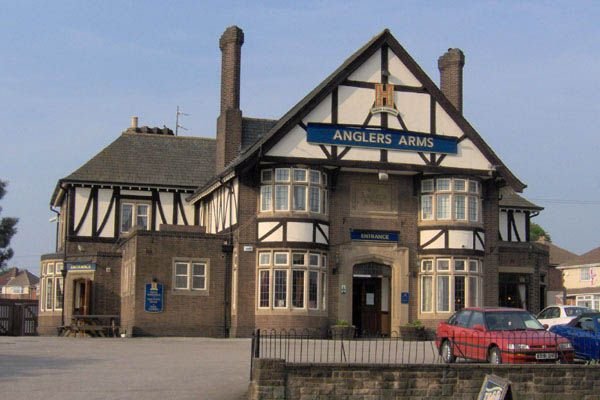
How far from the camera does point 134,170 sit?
45.9m

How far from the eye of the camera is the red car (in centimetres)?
2044

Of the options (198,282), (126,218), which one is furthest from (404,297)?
(126,218)

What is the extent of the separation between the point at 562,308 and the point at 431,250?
6.78m

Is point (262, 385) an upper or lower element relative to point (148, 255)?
lower

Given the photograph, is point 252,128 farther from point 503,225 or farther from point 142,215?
point 503,225

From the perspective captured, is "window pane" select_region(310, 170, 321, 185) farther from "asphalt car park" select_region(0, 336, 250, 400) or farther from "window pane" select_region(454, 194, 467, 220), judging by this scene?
"asphalt car park" select_region(0, 336, 250, 400)

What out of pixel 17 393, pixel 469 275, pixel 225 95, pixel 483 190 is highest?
pixel 225 95

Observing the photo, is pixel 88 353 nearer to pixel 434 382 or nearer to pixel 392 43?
pixel 434 382

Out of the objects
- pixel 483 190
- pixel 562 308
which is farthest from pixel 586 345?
pixel 483 190

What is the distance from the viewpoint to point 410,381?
18594mm

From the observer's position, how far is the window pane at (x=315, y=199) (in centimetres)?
3488

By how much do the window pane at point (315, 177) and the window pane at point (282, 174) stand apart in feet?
2.90

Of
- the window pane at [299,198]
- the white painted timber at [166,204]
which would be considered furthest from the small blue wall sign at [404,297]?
the white painted timber at [166,204]

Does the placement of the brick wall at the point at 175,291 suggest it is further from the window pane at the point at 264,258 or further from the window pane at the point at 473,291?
the window pane at the point at 473,291
